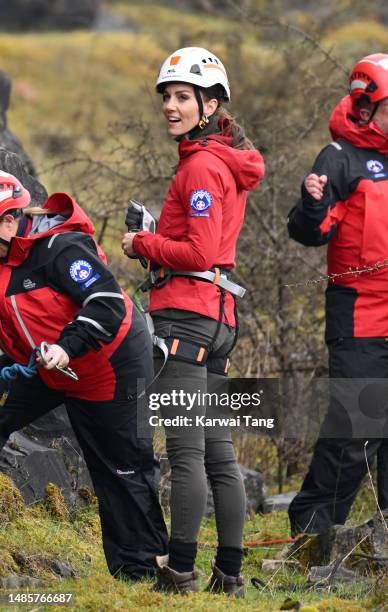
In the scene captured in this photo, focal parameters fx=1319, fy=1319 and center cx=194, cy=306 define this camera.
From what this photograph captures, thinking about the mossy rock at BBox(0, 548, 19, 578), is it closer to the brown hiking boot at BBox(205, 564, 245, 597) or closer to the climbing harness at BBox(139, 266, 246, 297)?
the brown hiking boot at BBox(205, 564, 245, 597)

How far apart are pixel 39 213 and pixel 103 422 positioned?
0.97 meters

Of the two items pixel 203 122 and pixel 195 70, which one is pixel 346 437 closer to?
pixel 203 122

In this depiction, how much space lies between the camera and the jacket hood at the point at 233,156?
18.7ft

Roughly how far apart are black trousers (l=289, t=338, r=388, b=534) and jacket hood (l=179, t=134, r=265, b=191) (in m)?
1.55

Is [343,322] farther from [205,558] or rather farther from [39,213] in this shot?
[39,213]

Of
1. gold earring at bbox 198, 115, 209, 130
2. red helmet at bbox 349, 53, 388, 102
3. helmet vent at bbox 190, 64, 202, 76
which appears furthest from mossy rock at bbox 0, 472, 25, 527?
red helmet at bbox 349, 53, 388, 102

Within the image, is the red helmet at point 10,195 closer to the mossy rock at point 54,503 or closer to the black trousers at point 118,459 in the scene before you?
the black trousers at point 118,459

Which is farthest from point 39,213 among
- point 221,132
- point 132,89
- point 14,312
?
point 132,89

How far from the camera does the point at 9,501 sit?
21.5ft

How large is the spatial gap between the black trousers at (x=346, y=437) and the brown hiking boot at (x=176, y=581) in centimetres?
178

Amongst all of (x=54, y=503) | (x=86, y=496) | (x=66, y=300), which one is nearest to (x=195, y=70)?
(x=66, y=300)

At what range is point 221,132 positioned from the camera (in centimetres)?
587

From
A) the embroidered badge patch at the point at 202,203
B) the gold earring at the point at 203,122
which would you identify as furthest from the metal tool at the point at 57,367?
the gold earring at the point at 203,122

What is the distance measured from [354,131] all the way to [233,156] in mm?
1551
